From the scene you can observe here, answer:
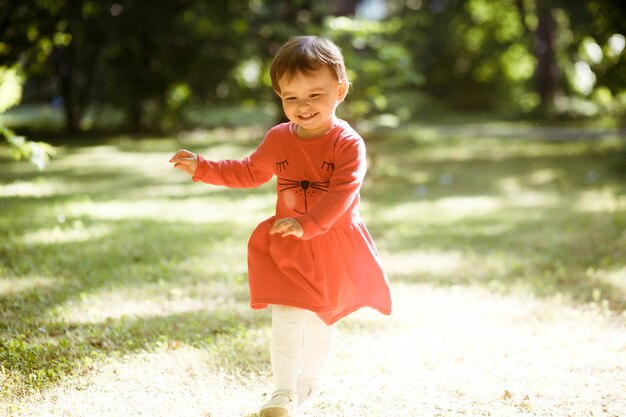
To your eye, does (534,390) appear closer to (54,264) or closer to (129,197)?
(54,264)

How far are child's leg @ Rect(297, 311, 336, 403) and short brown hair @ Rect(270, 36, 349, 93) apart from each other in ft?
3.36

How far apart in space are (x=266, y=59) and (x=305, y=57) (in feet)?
41.5

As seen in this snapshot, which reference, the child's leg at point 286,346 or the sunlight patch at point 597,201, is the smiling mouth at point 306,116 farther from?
the sunlight patch at point 597,201

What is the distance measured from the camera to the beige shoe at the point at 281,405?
271 centimetres

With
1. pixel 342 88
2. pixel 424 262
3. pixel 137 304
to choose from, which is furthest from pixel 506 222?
pixel 342 88

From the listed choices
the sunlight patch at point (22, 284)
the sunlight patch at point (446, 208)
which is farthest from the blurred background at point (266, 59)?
the sunlight patch at point (446, 208)

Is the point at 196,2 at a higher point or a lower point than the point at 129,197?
higher

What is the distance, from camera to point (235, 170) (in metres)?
3.01

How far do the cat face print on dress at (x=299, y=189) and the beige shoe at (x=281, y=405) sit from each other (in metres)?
0.73

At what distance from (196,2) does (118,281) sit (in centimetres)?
1019

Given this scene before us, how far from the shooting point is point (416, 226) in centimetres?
696

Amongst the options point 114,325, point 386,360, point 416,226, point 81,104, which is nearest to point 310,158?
point 386,360

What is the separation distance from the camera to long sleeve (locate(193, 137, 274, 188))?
2975 millimetres

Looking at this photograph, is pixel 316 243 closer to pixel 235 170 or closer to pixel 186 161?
pixel 235 170
